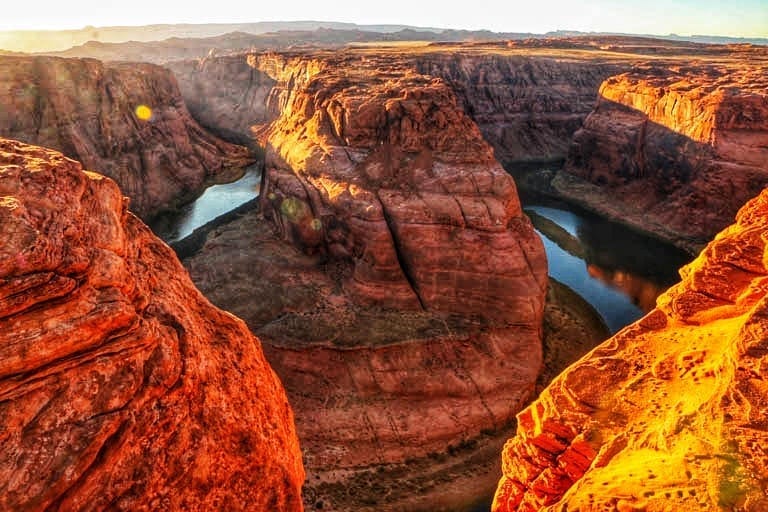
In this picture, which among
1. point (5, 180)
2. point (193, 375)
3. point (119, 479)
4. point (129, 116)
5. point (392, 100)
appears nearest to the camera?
point (119, 479)

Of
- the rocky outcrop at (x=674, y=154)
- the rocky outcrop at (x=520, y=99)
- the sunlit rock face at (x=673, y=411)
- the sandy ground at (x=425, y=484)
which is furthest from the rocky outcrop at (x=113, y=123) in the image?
the sunlit rock face at (x=673, y=411)

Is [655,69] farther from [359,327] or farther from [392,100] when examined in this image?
[359,327]

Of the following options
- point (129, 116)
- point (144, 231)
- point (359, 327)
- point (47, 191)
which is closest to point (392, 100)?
point (359, 327)

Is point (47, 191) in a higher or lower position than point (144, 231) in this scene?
higher

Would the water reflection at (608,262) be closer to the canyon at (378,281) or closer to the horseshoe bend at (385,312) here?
the horseshoe bend at (385,312)

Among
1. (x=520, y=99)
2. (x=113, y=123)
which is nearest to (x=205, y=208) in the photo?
(x=113, y=123)

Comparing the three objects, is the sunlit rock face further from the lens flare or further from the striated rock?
the lens flare

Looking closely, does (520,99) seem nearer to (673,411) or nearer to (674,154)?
(674,154)
